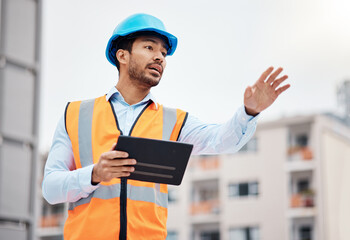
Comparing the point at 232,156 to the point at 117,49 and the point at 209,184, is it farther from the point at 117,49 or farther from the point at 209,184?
the point at 117,49

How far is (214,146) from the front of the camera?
2.10 meters

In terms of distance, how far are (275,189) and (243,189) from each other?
156cm

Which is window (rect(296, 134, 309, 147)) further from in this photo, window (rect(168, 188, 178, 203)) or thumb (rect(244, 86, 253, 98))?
thumb (rect(244, 86, 253, 98))

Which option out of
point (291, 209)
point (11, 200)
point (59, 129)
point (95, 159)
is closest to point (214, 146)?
point (95, 159)

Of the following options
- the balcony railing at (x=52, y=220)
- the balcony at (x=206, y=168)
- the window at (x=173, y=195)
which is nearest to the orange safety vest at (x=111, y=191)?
the balcony at (x=206, y=168)

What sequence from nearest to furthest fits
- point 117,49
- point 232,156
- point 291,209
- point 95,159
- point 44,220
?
point 95,159, point 117,49, point 291,209, point 232,156, point 44,220

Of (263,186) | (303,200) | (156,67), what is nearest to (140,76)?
(156,67)

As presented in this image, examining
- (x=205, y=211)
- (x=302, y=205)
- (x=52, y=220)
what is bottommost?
(x=302, y=205)

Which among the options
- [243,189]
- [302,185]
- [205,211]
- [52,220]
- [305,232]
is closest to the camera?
[305,232]

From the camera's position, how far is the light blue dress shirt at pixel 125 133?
1956 millimetres

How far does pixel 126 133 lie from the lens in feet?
6.79

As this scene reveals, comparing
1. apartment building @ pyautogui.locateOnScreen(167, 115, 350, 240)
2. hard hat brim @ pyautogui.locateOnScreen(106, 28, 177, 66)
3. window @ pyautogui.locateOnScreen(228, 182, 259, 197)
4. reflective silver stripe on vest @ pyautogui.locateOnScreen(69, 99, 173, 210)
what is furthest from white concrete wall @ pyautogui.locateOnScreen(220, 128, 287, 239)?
reflective silver stripe on vest @ pyautogui.locateOnScreen(69, 99, 173, 210)

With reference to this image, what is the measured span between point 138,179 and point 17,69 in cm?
358

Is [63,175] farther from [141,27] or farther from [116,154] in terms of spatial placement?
[141,27]
